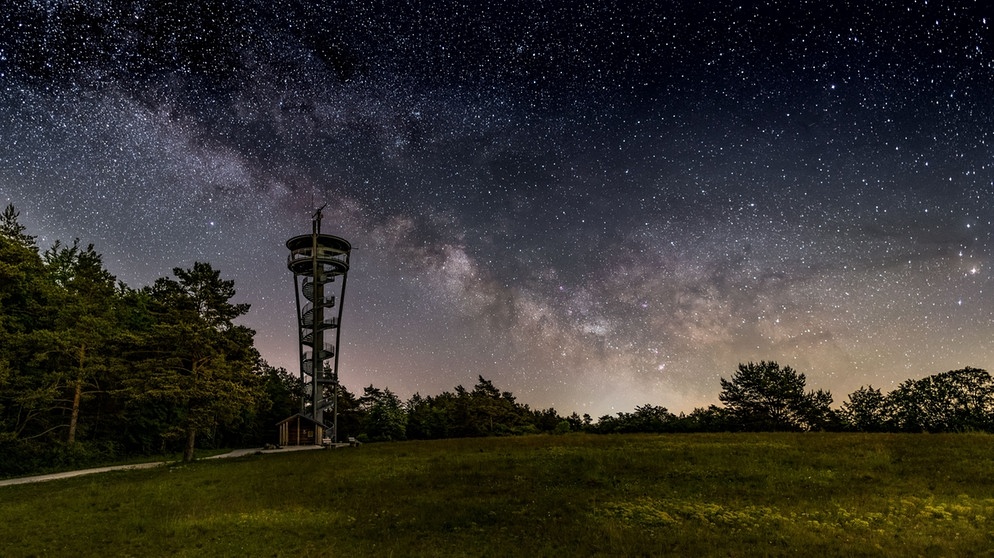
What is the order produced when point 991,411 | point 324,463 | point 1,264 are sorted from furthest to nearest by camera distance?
1. point 991,411
2. point 1,264
3. point 324,463

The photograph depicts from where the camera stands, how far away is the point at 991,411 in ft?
124

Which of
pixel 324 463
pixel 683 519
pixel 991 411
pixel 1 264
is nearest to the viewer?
pixel 683 519

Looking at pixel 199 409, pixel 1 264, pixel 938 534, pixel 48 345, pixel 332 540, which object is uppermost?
pixel 1 264

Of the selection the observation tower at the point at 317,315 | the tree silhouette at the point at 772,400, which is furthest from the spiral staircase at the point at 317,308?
the tree silhouette at the point at 772,400

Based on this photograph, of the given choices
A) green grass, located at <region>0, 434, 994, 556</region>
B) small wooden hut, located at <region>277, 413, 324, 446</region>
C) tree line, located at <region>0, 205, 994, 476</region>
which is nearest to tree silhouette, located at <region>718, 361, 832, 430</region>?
tree line, located at <region>0, 205, 994, 476</region>

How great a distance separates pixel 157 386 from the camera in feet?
102

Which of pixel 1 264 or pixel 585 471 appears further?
pixel 1 264

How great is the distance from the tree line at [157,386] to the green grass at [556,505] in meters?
8.26

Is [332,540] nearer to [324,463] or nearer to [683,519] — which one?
[683,519]

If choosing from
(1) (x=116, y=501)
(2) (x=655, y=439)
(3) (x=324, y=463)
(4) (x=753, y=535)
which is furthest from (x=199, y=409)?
(4) (x=753, y=535)

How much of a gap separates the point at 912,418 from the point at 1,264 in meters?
70.1

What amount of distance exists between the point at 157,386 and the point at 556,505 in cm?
2939

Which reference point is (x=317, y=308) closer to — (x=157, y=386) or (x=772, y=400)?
(x=157, y=386)

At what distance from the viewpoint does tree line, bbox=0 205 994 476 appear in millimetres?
30781
